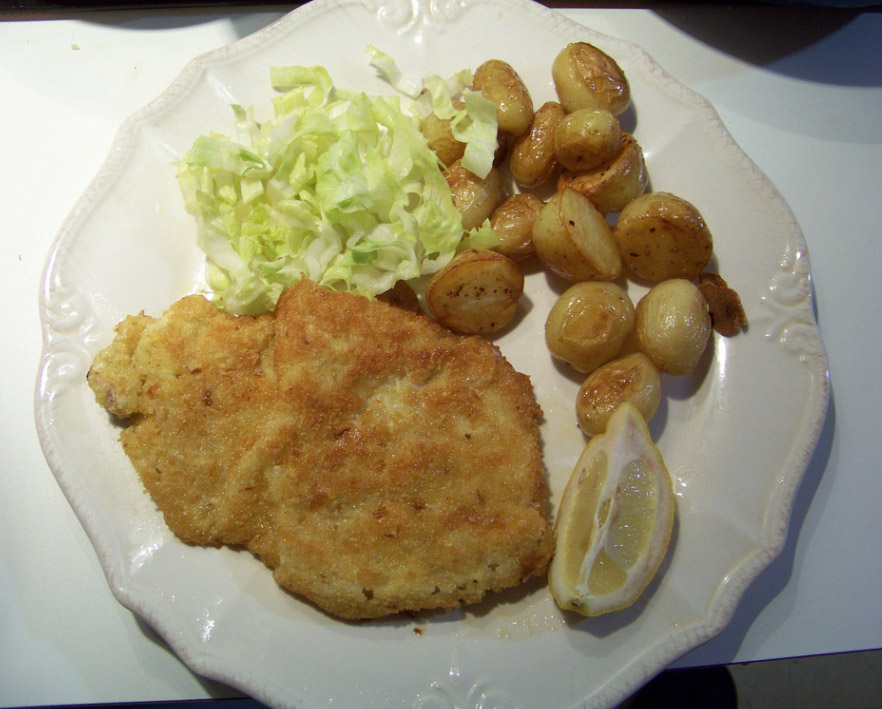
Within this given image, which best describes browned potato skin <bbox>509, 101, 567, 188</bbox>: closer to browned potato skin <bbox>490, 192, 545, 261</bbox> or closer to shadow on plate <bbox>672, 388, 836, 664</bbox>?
browned potato skin <bbox>490, 192, 545, 261</bbox>

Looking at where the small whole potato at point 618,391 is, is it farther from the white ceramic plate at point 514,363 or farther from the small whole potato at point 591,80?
the small whole potato at point 591,80

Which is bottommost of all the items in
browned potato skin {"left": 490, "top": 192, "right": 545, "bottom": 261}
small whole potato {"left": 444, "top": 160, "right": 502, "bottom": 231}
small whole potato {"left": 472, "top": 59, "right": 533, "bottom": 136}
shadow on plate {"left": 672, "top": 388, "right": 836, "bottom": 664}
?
shadow on plate {"left": 672, "top": 388, "right": 836, "bottom": 664}

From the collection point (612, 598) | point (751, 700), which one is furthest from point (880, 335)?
point (612, 598)

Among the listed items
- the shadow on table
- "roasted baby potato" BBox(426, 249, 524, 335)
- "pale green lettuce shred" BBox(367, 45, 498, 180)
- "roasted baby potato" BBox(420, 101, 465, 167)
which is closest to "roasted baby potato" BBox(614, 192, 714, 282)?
"roasted baby potato" BBox(426, 249, 524, 335)

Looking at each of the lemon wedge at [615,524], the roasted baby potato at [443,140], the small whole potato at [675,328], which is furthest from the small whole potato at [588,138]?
the lemon wedge at [615,524]

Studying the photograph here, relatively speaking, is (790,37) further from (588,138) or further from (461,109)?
(461,109)

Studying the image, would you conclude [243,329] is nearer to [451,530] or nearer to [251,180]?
[251,180]
